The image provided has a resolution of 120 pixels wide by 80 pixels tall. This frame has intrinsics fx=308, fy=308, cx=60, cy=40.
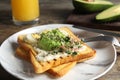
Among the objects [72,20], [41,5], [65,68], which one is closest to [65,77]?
[65,68]

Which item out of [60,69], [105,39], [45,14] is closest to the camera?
[60,69]

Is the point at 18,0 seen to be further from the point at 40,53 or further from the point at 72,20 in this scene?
the point at 40,53

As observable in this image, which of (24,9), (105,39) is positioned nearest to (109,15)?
(105,39)

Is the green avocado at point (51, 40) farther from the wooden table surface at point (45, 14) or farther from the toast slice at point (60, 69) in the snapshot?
the wooden table surface at point (45, 14)

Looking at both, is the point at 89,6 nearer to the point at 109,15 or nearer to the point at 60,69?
the point at 109,15

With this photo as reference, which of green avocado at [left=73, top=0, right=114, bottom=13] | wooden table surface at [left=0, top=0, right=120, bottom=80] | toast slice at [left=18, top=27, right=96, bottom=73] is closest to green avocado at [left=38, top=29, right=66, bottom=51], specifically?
toast slice at [left=18, top=27, right=96, bottom=73]

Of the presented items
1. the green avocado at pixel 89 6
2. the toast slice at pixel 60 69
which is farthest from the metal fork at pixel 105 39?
the green avocado at pixel 89 6
